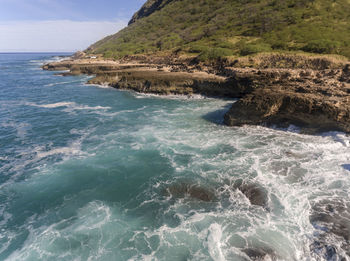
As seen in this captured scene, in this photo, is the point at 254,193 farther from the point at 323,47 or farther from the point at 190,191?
the point at 323,47

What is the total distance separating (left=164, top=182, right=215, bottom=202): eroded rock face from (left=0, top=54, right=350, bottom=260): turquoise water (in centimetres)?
8

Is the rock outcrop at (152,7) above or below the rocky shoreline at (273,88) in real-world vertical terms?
above

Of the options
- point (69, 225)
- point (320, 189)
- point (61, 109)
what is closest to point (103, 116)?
point (61, 109)

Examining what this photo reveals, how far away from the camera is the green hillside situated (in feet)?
171

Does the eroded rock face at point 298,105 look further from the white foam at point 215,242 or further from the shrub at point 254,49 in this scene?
the shrub at point 254,49

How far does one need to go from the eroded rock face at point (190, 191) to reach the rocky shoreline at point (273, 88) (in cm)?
1351

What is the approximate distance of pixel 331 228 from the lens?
11.1 metres

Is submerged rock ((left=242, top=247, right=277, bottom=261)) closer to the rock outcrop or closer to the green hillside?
the green hillside

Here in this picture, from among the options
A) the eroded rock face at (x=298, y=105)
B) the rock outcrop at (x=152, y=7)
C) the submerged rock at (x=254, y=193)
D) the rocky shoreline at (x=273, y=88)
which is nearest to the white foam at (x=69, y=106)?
the rocky shoreline at (x=273, y=88)

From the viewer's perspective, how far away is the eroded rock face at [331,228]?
9.88m

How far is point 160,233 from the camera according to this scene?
11.6 m

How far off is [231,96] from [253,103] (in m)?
13.9

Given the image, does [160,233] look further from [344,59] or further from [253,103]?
[344,59]

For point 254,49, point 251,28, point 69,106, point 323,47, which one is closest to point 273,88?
point 323,47
